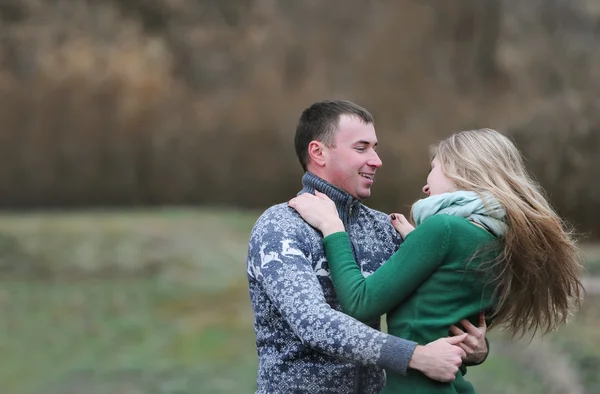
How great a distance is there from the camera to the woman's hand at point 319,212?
250 cm

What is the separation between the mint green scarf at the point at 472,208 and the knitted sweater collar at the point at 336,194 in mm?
363

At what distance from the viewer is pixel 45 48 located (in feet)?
23.5

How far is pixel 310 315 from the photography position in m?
2.29

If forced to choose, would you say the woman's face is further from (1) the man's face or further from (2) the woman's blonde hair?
(1) the man's face

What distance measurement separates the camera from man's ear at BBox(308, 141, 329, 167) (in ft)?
8.73

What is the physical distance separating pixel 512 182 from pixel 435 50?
5069 millimetres

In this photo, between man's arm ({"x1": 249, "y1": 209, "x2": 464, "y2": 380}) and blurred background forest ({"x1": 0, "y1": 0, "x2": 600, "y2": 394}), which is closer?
man's arm ({"x1": 249, "y1": 209, "x2": 464, "y2": 380})

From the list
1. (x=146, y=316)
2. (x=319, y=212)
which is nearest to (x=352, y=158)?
(x=319, y=212)

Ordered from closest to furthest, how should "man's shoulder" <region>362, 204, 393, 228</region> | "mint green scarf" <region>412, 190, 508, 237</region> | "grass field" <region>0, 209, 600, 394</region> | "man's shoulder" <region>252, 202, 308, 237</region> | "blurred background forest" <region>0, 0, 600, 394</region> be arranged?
"mint green scarf" <region>412, 190, 508, 237</region> → "man's shoulder" <region>252, 202, 308, 237</region> → "man's shoulder" <region>362, 204, 393, 228</region> → "grass field" <region>0, 209, 600, 394</region> → "blurred background forest" <region>0, 0, 600, 394</region>

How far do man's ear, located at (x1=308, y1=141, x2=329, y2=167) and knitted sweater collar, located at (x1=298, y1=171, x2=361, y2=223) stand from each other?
0.17 ft

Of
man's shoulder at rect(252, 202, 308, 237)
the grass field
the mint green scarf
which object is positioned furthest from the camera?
the grass field

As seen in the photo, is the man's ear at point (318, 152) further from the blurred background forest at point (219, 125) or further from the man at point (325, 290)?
the blurred background forest at point (219, 125)

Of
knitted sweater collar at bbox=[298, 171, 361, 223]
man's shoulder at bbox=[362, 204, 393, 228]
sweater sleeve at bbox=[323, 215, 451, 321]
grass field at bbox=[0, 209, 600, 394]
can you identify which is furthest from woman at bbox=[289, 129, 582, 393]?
grass field at bbox=[0, 209, 600, 394]

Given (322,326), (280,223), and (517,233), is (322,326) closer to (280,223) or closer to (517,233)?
(280,223)
